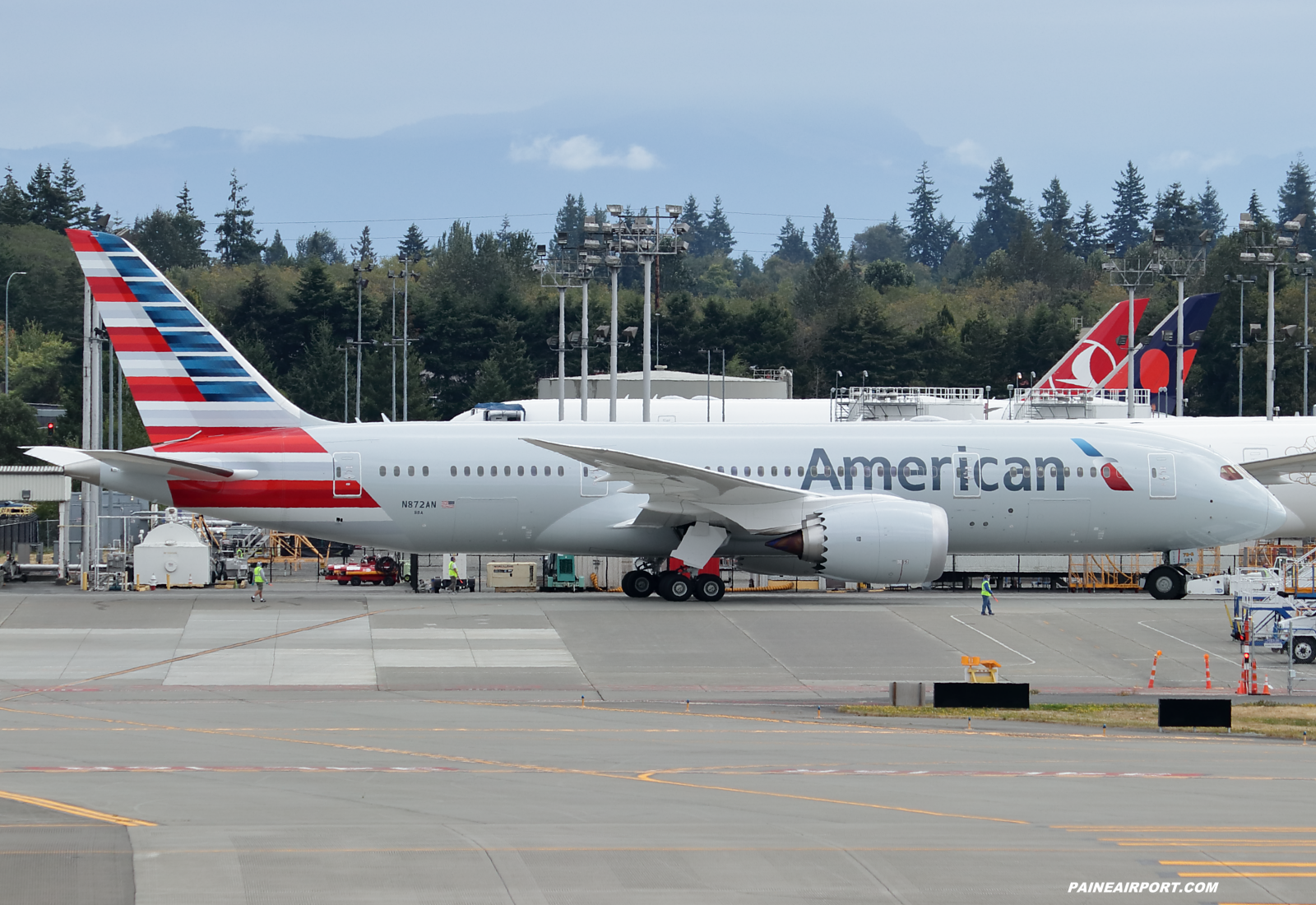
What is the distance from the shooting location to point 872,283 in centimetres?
16188

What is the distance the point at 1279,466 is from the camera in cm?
3750

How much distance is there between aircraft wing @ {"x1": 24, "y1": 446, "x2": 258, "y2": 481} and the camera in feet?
106

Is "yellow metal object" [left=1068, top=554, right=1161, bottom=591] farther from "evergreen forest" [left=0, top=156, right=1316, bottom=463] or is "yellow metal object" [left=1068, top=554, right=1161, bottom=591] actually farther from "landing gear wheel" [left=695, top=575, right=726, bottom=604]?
"evergreen forest" [left=0, top=156, right=1316, bottom=463]

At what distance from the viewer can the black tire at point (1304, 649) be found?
2742cm

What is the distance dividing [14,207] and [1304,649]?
454 ft

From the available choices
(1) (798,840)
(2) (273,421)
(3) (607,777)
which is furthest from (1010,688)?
(2) (273,421)

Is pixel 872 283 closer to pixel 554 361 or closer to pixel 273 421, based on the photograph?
pixel 554 361

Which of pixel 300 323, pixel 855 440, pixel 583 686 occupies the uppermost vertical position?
pixel 300 323

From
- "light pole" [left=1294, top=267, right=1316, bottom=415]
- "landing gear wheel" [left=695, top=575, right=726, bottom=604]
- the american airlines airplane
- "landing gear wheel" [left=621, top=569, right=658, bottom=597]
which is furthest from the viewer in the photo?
"light pole" [left=1294, top=267, right=1316, bottom=415]

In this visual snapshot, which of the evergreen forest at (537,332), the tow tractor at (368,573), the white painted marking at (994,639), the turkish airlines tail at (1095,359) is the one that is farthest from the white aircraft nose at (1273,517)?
the evergreen forest at (537,332)

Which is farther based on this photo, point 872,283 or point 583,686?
point 872,283

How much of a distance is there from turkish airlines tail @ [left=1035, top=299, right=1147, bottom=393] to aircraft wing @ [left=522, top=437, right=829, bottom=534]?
137ft

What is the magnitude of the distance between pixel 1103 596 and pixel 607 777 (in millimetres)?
23018

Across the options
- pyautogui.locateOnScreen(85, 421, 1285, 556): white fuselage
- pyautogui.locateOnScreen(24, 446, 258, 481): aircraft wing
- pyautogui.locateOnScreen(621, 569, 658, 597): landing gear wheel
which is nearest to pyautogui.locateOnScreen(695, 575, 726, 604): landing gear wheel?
pyautogui.locateOnScreen(85, 421, 1285, 556): white fuselage
